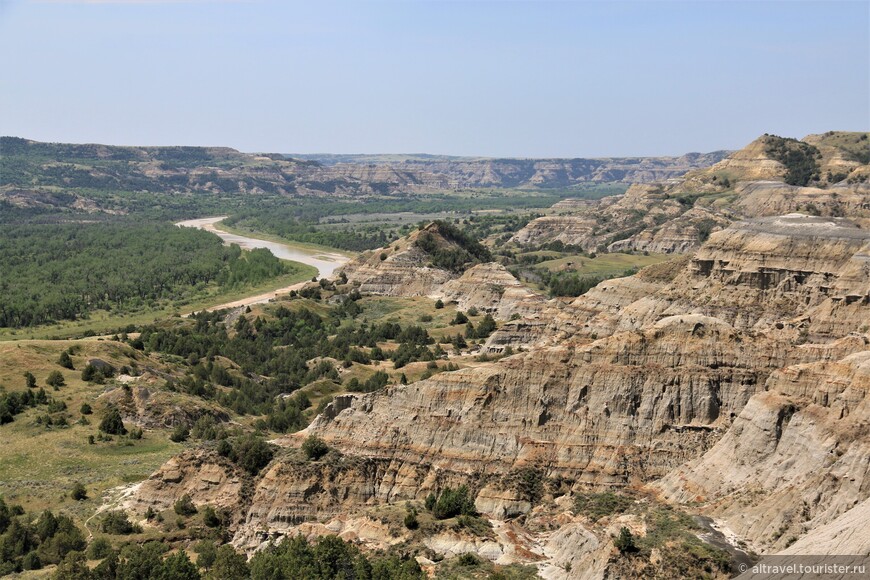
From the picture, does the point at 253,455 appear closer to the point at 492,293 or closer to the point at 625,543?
the point at 625,543

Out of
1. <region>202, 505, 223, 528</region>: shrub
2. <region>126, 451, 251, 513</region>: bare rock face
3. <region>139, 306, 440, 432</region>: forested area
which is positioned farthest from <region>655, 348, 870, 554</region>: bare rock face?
<region>139, 306, 440, 432</region>: forested area

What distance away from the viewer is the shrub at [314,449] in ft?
191

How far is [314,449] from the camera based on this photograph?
191 ft

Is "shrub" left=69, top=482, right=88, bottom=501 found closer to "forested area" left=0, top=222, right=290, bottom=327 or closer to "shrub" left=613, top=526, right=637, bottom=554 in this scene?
"shrub" left=613, top=526, right=637, bottom=554

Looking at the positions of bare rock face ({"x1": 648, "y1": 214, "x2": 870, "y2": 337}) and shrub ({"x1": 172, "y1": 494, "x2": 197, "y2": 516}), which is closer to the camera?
shrub ({"x1": 172, "y1": 494, "x2": 197, "y2": 516})

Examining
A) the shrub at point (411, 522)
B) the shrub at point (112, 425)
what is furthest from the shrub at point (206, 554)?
the shrub at point (112, 425)

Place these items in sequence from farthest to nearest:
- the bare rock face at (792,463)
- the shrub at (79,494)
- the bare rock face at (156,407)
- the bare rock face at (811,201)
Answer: the bare rock face at (811,201) → the bare rock face at (156,407) → the shrub at (79,494) → the bare rock face at (792,463)

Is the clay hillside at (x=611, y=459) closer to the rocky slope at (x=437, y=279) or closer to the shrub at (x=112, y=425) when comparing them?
the shrub at (x=112, y=425)

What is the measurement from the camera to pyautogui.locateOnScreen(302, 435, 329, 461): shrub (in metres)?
58.2

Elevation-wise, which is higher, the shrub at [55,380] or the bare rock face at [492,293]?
the bare rock face at [492,293]

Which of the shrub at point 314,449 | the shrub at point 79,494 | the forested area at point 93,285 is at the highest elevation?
the shrub at point 314,449

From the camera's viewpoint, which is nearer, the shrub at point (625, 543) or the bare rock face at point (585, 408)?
the shrub at point (625, 543)

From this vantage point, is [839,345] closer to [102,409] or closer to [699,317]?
[699,317]

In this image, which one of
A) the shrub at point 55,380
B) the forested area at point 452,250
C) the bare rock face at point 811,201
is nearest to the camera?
the shrub at point 55,380
